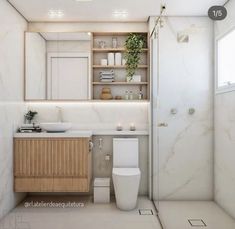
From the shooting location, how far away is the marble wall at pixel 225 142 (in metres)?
1.65

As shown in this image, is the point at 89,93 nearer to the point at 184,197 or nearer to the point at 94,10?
the point at 94,10

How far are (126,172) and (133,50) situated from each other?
1.70m

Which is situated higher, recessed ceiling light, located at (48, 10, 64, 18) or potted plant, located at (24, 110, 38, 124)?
recessed ceiling light, located at (48, 10, 64, 18)

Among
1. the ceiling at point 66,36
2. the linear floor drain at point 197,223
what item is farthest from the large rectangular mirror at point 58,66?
the linear floor drain at point 197,223

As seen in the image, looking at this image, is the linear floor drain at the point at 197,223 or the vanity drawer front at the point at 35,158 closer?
the linear floor drain at the point at 197,223

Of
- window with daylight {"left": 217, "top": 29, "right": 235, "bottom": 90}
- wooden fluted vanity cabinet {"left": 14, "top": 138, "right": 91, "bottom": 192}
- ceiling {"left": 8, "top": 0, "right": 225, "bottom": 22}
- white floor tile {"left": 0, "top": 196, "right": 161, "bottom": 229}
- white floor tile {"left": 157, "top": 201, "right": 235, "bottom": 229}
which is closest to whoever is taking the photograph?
window with daylight {"left": 217, "top": 29, "right": 235, "bottom": 90}

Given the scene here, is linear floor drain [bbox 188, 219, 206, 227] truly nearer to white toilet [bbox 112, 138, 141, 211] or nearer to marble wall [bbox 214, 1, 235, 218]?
marble wall [bbox 214, 1, 235, 218]

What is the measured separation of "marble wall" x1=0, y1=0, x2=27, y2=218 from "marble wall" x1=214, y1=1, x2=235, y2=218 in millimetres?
2285

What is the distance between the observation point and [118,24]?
3.85 m

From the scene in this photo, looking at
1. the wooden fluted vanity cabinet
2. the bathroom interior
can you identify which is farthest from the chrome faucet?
the wooden fluted vanity cabinet

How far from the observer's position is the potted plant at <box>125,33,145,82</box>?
147 inches

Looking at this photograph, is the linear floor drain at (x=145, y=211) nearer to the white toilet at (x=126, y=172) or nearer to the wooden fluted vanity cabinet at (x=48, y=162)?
the white toilet at (x=126, y=172)

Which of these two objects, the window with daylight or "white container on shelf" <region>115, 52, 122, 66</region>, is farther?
"white container on shelf" <region>115, 52, 122, 66</region>

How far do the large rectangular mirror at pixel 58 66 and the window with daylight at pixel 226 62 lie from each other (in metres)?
2.26
